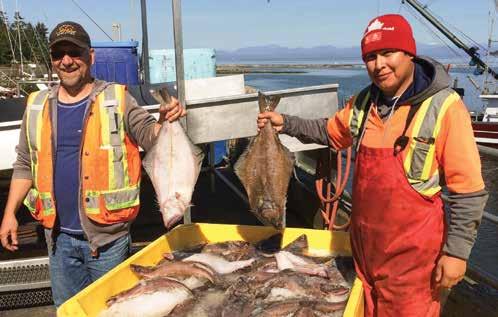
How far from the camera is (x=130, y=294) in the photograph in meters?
2.80

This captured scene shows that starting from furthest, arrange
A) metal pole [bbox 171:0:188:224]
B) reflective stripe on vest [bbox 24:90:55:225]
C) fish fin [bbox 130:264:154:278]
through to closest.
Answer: metal pole [bbox 171:0:188:224] < reflective stripe on vest [bbox 24:90:55:225] < fish fin [bbox 130:264:154:278]

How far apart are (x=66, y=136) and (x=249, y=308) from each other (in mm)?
1641

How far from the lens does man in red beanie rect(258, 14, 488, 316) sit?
2518 mm

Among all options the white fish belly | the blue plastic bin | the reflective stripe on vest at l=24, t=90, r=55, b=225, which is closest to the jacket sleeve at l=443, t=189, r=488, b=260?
the white fish belly

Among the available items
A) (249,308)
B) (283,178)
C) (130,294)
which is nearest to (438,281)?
(249,308)

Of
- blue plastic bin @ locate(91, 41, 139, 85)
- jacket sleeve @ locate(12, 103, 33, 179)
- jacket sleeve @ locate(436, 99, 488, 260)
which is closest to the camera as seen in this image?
jacket sleeve @ locate(436, 99, 488, 260)

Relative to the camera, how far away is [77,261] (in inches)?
132

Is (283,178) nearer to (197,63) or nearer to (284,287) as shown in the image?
(284,287)

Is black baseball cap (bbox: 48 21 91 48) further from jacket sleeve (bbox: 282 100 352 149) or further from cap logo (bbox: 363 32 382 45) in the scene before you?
cap logo (bbox: 363 32 382 45)

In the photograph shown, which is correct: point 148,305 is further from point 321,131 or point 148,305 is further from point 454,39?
point 454,39

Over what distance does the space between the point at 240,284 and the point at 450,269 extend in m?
1.23

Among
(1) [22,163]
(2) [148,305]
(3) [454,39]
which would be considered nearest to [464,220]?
(2) [148,305]

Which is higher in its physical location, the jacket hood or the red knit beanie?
the red knit beanie

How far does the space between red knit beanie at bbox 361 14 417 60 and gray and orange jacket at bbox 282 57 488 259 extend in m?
0.23
